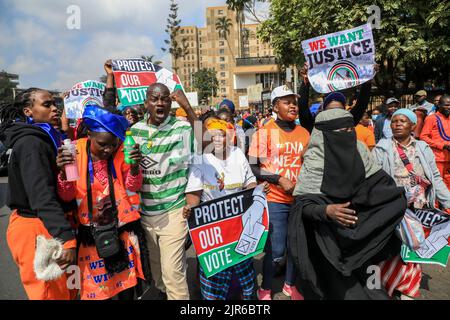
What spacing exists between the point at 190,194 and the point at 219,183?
0.29 m

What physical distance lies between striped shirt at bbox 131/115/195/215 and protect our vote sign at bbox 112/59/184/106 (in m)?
0.77

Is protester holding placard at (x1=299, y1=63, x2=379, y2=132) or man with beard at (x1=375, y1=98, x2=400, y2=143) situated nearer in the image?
protester holding placard at (x1=299, y1=63, x2=379, y2=132)

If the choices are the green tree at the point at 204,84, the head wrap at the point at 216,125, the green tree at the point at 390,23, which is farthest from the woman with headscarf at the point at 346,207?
the green tree at the point at 204,84

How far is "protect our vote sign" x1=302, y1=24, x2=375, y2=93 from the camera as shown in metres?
3.48

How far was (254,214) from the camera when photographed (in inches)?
115

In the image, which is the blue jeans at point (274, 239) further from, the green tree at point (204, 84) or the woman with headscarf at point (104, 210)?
the green tree at point (204, 84)

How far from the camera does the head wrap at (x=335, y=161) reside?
2.27m

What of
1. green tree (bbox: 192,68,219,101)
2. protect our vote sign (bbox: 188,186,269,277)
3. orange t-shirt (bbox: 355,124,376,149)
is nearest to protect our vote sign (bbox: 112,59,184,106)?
protect our vote sign (bbox: 188,186,269,277)

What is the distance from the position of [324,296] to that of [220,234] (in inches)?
38.6

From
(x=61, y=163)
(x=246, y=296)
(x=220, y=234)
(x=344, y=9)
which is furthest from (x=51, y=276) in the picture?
(x=344, y=9)

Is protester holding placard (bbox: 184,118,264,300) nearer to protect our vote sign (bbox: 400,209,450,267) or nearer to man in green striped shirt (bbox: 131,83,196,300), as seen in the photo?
man in green striped shirt (bbox: 131,83,196,300)

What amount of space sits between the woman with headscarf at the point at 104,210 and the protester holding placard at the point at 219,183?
569mm

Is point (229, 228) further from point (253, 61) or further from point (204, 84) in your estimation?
point (204, 84)
